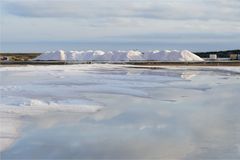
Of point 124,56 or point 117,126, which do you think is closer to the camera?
point 117,126

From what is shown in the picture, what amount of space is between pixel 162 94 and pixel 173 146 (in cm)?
816

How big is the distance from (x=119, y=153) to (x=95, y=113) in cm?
401

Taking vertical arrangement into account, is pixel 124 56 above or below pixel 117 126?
below

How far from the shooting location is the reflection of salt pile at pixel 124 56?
2164 inches

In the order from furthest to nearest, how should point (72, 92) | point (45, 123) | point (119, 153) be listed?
1. point (72, 92)
2. point (45, 123)
3. point (119, 153)

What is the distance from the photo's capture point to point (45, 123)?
29.1 ft

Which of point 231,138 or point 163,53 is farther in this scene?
point 163,53

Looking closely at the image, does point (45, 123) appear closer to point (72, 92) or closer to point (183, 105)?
point (183, 105)

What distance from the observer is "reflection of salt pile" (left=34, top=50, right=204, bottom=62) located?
2164 inches

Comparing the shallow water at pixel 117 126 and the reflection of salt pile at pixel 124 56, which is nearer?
the shallow water at pixel 117 126

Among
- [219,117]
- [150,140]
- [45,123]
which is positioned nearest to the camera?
[150,140]

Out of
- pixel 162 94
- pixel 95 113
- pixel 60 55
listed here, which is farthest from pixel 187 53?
pixel 95 113

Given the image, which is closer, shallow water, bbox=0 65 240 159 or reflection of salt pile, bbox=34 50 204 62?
shallow water, bbox=0 65 240 159

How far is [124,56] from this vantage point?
5628cm
